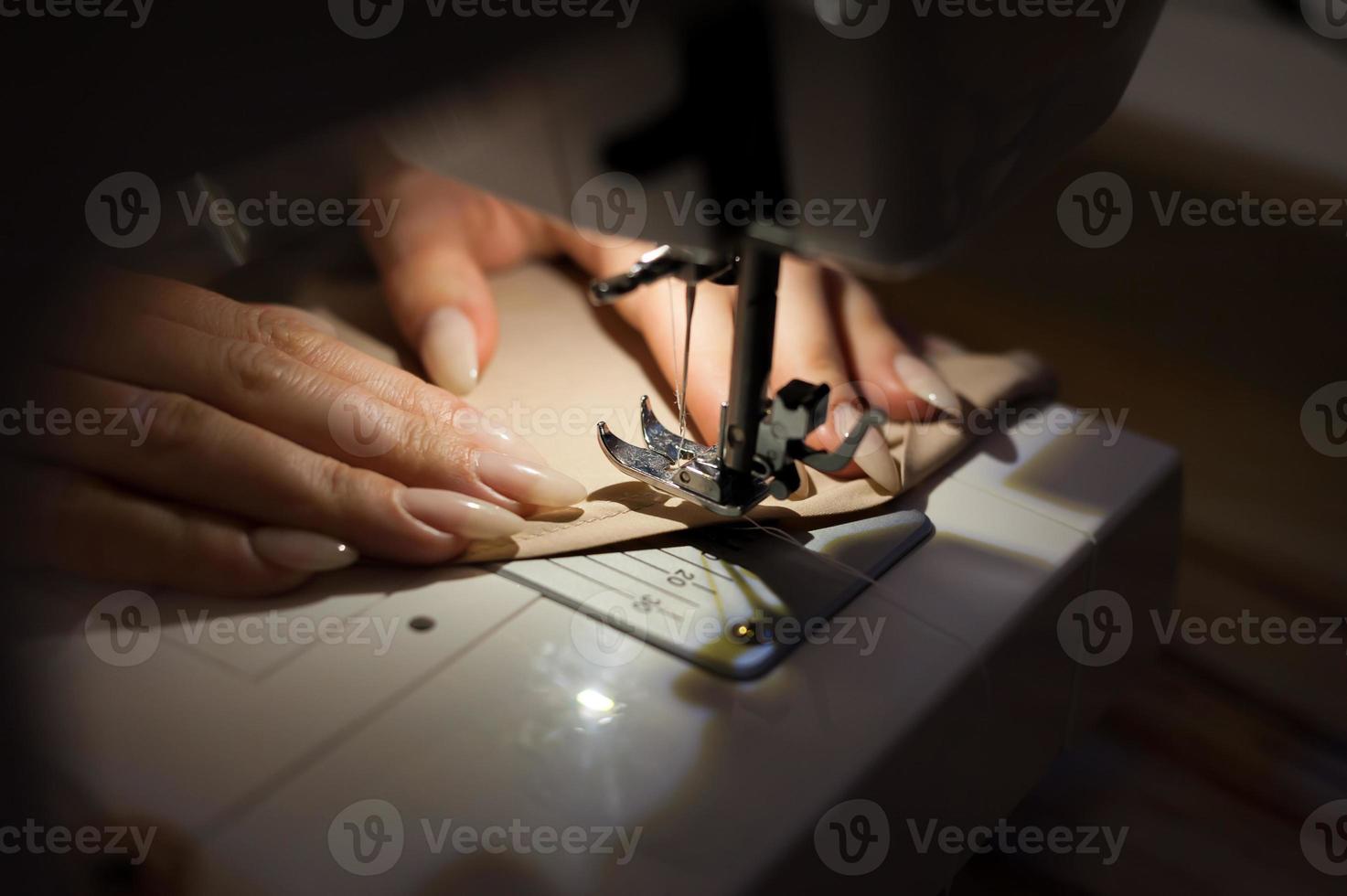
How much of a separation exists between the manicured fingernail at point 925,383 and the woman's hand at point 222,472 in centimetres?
24

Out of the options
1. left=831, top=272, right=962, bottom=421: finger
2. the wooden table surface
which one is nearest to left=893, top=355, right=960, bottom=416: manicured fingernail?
left=831, top=272, right=962, bottom=421: finger

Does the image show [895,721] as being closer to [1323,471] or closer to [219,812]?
[219,812]

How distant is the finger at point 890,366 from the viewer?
2.39 ft

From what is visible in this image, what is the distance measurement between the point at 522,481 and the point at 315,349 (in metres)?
0.14

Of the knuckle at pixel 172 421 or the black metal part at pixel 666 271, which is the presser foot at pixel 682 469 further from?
the knuckle at pixel 172 421

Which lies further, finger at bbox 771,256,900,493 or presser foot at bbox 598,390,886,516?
finger at bbox 771,256,900,493

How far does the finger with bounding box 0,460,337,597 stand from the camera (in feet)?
1.90

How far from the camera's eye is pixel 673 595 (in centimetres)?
60

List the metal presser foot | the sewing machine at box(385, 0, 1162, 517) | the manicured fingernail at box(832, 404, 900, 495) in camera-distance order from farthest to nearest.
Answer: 1. the manicured fingernail at box(832, 404, 900, 495)
2. the metal presser foot
3. the sewing machine at box(385, 0, 1162, 517)

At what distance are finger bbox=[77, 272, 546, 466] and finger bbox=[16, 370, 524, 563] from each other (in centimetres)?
5

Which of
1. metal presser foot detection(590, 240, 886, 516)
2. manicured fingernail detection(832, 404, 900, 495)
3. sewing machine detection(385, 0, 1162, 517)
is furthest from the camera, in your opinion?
manicured fingernail detection(832, 404, 900, 495)

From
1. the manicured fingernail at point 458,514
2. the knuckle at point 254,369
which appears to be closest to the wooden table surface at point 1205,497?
the manicured fingernail at point 458,514

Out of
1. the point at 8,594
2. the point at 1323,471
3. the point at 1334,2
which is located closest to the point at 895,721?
the point at 8,594

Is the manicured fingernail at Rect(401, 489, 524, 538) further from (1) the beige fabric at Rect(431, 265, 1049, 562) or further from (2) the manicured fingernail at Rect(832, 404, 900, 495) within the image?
(2) the manicured fingernail at Rect(832, 404, 900, 495)
